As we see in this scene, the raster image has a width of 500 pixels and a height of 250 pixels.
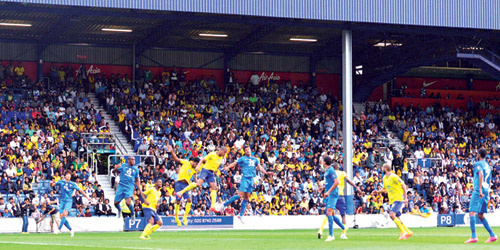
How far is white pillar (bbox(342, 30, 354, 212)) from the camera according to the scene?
136 ft

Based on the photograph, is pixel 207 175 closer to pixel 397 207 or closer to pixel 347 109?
pixel 397 207

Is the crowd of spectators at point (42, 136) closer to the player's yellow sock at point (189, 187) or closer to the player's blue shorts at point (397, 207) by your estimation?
the player's yellow sock at point (189, 187)

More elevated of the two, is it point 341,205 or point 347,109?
point 347,109

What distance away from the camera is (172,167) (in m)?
42.1

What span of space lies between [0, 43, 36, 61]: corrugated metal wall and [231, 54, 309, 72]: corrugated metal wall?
1383 cm

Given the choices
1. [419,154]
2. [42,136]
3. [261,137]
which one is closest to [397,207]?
[42,136]

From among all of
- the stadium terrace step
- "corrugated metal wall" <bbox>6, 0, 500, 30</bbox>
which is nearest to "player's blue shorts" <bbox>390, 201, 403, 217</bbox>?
"corrugated metal wall" <bbox>6, 0, 500, 30</bbox>

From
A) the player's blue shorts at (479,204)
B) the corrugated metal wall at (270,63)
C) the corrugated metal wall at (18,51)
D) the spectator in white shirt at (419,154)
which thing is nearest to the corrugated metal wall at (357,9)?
the spectator in white shirt at (419,154)

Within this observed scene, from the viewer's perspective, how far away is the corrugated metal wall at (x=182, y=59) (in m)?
56.3

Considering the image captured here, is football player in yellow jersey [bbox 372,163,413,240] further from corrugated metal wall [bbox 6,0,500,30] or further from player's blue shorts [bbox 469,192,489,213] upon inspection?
corrugated metal wall [bbox 6,0,500,30]

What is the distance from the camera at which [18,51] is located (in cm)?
5278

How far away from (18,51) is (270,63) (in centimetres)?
1753

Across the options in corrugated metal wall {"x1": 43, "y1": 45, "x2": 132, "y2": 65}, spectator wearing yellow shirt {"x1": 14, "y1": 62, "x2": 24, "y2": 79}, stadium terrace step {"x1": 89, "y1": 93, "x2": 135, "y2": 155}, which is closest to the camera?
stadium terrace step {"x1": 89, "y1": 93, "x2": 135, "y2": 155}

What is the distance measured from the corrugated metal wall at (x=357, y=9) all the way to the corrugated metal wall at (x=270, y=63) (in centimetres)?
1739
